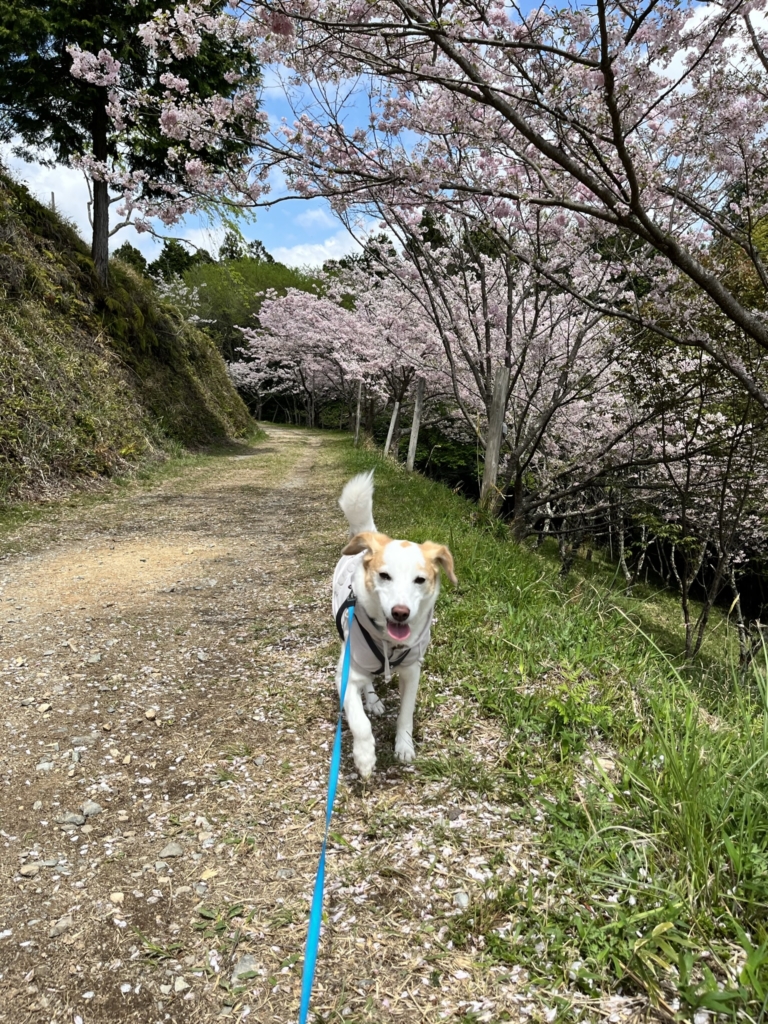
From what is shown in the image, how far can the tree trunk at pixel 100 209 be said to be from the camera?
14.0 metres

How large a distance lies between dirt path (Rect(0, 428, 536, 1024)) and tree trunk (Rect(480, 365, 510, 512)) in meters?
5.21

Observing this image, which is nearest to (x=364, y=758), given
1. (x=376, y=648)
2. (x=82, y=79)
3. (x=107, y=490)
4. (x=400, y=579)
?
(x=376, y=648)

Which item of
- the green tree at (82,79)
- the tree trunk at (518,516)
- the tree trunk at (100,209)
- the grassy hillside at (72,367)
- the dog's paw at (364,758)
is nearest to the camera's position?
the dog's paw at (364,758)

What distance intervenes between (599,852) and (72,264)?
15.9 metres

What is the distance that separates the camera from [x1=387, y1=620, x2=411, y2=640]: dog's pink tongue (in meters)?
2.65

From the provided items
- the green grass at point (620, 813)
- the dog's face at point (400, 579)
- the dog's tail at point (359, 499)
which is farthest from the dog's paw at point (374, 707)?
the dog's tail at point (359, 499)

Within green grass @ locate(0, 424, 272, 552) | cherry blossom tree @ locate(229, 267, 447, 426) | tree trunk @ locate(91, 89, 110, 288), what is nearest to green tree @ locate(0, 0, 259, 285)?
tree trunk @ locate(91, 89, 110, 288)

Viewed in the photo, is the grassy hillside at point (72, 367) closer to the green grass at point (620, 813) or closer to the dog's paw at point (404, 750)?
the dog's paw at point (404, 750)

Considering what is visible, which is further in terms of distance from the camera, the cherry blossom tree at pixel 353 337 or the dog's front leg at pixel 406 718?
the cherry blossom tree at pixel 353 337

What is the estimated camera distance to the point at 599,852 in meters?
2.27

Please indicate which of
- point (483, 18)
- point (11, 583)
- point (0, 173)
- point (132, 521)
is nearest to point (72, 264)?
point (0, 173)

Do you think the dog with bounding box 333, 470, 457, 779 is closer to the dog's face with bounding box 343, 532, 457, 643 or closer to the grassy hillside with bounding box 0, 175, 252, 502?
the dog's face with bounding box 343, 532, 457, 643

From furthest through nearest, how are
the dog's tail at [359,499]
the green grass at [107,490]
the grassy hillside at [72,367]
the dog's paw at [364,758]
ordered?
1. the grassy hillside at [72,367]
2. the green grass at [107,490]
3. the dog's tail at [359,499]
4. the dog's paw at [364,758]

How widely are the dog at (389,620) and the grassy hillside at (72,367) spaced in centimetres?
740
